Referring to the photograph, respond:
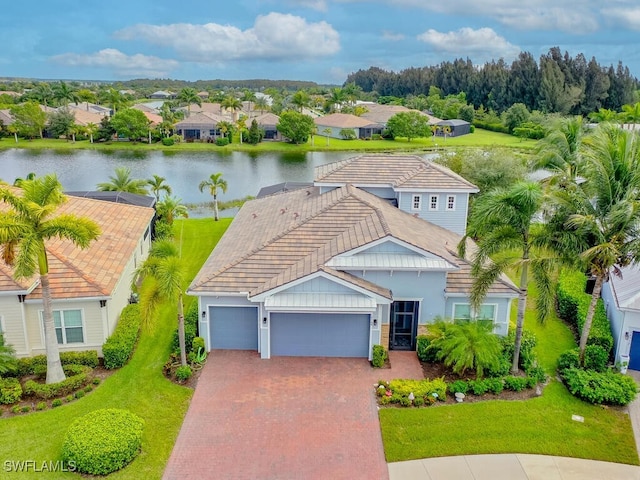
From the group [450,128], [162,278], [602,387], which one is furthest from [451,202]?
[450,128]

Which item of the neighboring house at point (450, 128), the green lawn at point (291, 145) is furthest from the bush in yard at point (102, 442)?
the neighboring house at point (450, 128)

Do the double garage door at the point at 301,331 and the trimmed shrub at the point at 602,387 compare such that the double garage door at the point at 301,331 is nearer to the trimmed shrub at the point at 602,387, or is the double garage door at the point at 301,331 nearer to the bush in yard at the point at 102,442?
the bush in yard at the point at 102,442

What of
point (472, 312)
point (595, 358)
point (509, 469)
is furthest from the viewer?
point (472, 312)

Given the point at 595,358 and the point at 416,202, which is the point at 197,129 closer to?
the point at 416,202

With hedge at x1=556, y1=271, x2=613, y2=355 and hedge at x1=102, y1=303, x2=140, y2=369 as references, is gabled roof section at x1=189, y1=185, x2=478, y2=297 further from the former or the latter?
hedge at x1=556, y1=271, x2=613, y2=355

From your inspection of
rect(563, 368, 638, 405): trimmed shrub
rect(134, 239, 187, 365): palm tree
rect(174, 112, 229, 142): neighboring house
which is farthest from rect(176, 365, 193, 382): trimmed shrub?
rect(174, 112, 229, 142): neighboring house

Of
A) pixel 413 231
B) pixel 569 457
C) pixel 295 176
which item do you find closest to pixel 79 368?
pixel 413 231
